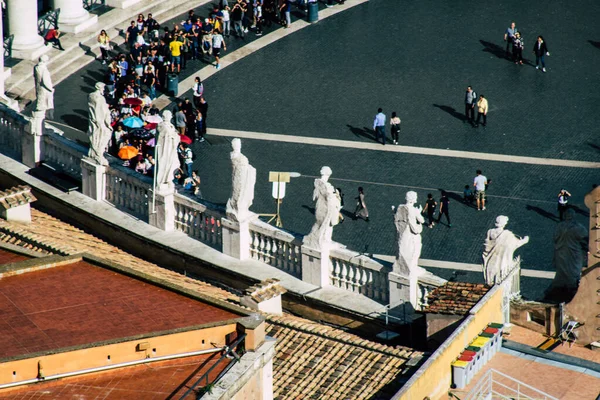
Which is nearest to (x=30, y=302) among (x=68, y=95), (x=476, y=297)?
(x=476, y=297)

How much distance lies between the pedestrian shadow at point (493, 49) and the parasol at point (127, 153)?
1844cm

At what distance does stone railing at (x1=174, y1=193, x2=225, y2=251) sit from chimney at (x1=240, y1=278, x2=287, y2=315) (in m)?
3.76

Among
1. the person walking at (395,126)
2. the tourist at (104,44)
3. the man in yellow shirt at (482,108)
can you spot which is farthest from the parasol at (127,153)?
the man in yellow shirt at (482,108)

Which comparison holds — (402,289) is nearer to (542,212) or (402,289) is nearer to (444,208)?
(444,208)

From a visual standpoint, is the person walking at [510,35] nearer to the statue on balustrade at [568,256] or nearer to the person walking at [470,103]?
the person walking at [470,103]

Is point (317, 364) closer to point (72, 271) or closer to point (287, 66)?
point (72, 271)

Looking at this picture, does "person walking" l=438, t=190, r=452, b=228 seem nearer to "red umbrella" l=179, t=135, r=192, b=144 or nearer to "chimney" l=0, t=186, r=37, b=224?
"red umbrella" l=179, t=135, r=192, b=144

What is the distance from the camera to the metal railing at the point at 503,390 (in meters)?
35.3

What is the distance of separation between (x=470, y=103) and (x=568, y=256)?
19.0 metres

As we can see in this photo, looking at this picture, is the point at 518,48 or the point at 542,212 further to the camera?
the point at 518,48

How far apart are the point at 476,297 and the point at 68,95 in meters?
26.2

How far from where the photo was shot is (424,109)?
6134cm

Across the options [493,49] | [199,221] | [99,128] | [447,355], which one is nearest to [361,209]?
[199,221]

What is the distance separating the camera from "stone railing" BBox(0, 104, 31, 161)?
49.6 m
